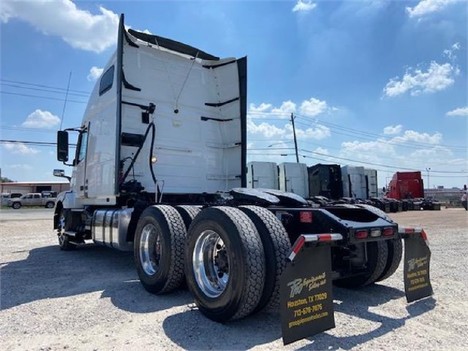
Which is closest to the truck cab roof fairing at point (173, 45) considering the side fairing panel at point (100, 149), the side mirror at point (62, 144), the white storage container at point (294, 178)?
the side fairing panel at point (100, 149)

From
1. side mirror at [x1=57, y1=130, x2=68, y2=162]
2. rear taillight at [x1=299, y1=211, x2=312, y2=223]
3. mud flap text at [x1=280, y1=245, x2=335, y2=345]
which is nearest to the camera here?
mud flap text at [x1=280, y1=245, x2=335, y2=345]

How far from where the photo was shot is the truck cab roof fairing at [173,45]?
704cm

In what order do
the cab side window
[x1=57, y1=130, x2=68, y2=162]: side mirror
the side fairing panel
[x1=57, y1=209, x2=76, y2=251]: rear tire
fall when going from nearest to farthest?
the side fairing panel → the cab side window → [x1=57, y1=130, x2=68, y2=162]: side mirror → [x1=57, y1=209, x2=76, y2=251]: rear tire

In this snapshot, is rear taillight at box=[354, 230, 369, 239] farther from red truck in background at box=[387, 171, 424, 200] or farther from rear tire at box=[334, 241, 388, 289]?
red truck in background at box=[387, 171, 424, 200]

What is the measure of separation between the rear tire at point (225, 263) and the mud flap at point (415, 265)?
1745mm

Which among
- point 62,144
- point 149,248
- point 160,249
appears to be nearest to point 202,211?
point 160,249

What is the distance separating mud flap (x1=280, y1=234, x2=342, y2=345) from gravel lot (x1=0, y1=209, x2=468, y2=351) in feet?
0.56

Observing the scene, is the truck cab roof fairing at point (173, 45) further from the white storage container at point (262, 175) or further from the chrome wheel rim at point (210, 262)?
the white storage container at point (262, 175)

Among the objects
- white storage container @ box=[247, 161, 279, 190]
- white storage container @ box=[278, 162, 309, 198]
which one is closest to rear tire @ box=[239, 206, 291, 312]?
white storage container @ box=[247, 161, 279, 190]

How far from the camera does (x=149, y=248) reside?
548 centimetres

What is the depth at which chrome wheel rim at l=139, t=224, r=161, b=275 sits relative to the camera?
5383mm

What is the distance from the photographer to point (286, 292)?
10.4 feet

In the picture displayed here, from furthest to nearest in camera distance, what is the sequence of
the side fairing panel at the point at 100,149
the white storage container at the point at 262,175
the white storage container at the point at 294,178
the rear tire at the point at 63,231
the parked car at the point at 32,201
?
the parked car at the point at 32,201
the white storage container at the point at 294,178
the white storage container at the point at 262,175
the rear tire at the point at 63,231
the side fairing panel at the point at 100,149

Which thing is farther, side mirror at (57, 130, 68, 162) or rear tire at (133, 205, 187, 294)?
side mirror at (57, 130, 68, 162)
